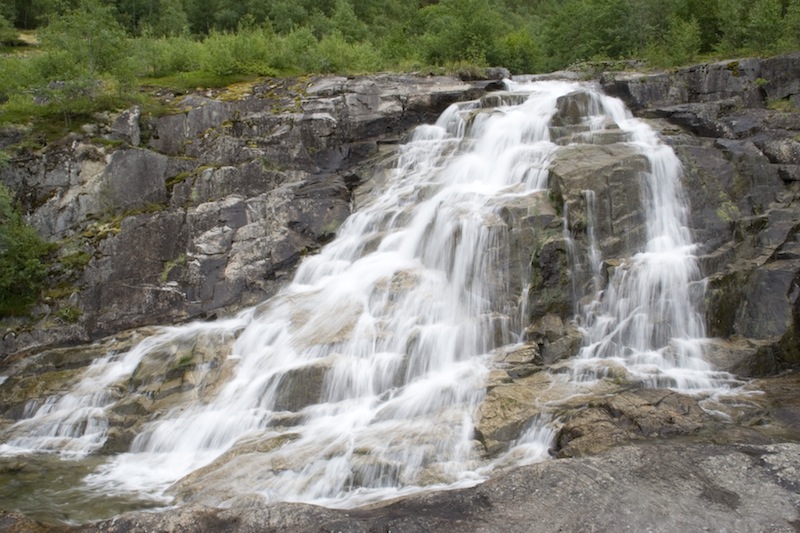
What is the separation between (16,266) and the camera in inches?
561

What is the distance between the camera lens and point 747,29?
702 inches

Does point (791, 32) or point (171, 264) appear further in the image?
point (791, 32)

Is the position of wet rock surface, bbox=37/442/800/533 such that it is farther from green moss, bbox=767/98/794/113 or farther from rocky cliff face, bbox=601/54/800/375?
green moss, bbox=767/98/794/113

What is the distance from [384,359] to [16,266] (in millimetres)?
10609

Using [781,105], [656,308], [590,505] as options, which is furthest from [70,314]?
[781,105]

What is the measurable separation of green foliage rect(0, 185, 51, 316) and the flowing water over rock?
3797 mm

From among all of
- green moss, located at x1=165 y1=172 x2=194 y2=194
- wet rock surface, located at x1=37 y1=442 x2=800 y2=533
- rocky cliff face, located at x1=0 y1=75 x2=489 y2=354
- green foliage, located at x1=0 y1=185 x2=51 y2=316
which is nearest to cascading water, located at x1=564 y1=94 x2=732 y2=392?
wet rock surface, located at x1=37 y1=442 x2=800 y2=533

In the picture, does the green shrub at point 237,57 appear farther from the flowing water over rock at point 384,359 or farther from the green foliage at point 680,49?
the green foliage at point 680,49

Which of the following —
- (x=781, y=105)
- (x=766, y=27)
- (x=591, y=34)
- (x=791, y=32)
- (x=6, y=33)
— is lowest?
(x=781, y=105)

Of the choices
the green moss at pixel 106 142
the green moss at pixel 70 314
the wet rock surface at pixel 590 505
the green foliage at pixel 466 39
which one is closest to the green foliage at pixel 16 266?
the green moss at pixel 70 314

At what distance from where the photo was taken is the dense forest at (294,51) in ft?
54.7

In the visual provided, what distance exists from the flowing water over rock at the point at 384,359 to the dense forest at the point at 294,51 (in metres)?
5.95

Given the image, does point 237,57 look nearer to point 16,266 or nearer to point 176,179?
point 176,179

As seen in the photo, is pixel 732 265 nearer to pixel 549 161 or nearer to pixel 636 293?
pixel 636 293
